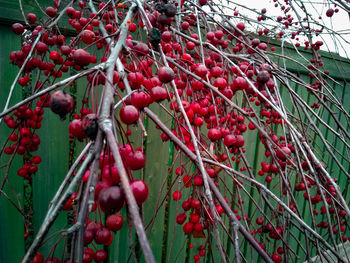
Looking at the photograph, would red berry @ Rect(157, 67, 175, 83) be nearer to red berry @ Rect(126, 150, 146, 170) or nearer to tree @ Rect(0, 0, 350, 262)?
tree @ Rect(0, 0, 350, 262)

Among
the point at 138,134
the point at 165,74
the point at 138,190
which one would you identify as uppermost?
the point at 165,74

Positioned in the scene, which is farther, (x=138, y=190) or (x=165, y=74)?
(x=165, y=74)

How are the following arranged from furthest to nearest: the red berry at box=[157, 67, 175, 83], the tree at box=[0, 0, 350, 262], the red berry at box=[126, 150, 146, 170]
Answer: the red berry at box=[157, 67, 175, 83] < the red berry at box=[126, 150, 146, 170] < the tree at box=[0, 0, 350, 262]

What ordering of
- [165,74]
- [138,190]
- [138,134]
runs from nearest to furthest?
[138,190]
[165,74]
[138,134]

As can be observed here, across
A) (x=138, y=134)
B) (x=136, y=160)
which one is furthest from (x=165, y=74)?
(x=138, y=134)

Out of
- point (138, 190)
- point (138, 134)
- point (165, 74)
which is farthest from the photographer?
point (138, 134)

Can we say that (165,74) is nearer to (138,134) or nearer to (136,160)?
(136,160)

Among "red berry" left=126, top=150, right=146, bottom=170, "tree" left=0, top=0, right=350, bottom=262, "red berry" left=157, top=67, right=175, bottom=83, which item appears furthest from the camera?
"red berry" left=157, top=67, right=175, bottom=83

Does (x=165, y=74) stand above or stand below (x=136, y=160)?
above

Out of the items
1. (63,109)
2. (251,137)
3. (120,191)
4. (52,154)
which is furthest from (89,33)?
(251,137)

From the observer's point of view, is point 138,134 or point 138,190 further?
point 138,134

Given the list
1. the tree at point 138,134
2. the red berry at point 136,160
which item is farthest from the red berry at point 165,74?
the red berry at point 136,160

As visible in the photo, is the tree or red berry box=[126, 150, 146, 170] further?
red berry box=[126, 150, 146, 170]

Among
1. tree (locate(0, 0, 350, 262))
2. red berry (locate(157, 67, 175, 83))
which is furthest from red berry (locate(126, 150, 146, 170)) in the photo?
red berry (locate(157, 67, 175, 83))
